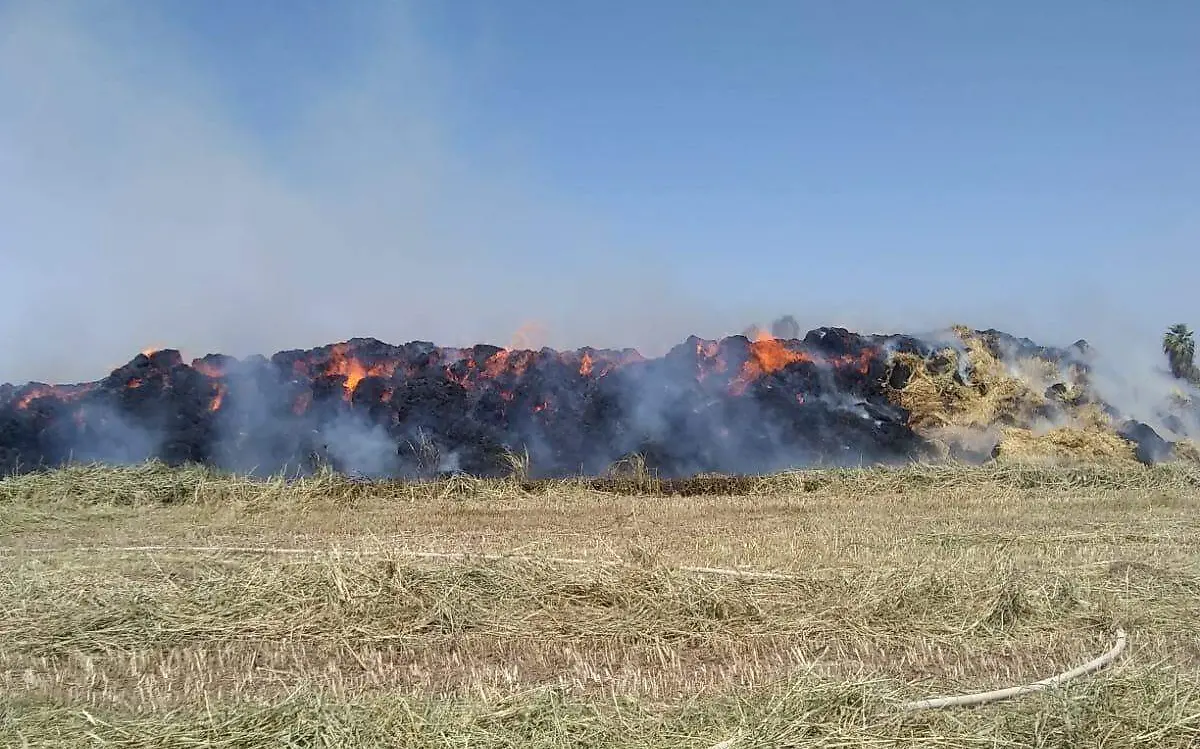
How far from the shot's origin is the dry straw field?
14.8 ft

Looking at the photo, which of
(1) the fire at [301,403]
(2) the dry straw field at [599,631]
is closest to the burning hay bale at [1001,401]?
(2) the dry straw field at [599,631]

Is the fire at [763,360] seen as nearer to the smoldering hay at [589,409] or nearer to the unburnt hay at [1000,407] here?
the smoldering hay at [589,409]

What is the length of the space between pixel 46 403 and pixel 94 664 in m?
16.0

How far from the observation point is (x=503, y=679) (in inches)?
218

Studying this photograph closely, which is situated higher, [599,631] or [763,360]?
[763,360]

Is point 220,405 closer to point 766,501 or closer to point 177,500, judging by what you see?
point 177,500

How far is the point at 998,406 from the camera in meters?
19.8

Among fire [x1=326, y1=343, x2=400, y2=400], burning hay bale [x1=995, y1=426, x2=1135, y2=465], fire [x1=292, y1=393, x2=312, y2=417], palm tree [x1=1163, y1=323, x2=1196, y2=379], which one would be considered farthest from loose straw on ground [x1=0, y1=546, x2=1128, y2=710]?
palm tree [x1=1163, y1=323, x2=1196, y2=379]

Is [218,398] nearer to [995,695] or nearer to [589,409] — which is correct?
[589,409]

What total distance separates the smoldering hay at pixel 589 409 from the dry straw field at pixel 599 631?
7169mm

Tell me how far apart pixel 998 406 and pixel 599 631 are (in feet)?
51.8

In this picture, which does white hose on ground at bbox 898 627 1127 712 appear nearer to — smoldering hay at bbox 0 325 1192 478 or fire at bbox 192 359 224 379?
smoldering hay at bbox 0 325 1192 478

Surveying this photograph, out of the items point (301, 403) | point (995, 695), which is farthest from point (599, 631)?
point (301, 403)

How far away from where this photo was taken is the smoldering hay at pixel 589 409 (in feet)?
62.2
